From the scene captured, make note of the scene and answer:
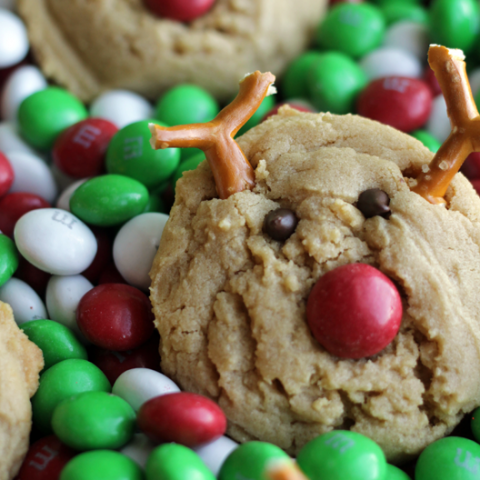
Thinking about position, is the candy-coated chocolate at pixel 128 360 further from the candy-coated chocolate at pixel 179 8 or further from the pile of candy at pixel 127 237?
the candy-coated chocolate at pixel 179 8

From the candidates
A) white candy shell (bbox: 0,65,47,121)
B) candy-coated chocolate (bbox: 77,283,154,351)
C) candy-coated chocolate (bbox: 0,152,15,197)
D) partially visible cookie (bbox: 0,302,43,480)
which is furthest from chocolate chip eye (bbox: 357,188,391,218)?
white candy shell (bbox: 0,65,47,121)

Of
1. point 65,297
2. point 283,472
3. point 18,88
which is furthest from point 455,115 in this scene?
point 18,88

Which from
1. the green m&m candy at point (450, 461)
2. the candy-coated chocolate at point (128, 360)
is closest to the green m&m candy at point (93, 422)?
the candy-coated chocolate at point (128, 360)

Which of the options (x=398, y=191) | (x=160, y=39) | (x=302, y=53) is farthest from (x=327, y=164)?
(x=302, y=53)

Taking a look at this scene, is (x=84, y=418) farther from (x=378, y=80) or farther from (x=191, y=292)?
(x=378, y=80)

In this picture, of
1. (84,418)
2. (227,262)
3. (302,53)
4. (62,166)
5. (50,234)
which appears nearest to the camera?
(84,418)

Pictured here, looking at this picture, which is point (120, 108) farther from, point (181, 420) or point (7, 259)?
point (181, 420)
